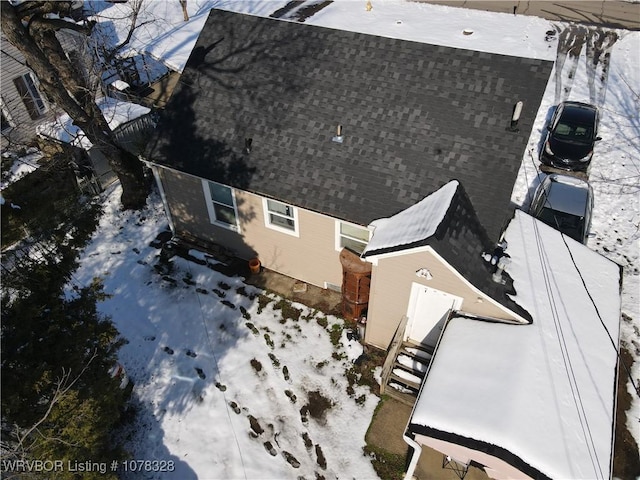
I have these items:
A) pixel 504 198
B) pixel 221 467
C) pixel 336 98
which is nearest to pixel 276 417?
pixel 221 467

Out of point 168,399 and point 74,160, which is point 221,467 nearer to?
point 168,399

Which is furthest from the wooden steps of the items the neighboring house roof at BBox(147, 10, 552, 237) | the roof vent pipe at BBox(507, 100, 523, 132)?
the roof vent pipe at BBox(507, 100, 523, 132)

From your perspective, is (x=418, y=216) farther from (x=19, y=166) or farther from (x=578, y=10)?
(x=578, y=10)

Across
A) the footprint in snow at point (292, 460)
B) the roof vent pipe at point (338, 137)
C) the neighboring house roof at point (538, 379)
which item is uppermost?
the roof vent pipe at point (338, 137)

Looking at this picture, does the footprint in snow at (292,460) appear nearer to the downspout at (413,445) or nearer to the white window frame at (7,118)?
the downspout at (413,445)

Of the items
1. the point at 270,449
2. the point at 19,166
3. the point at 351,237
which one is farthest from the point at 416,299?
the point at 19,166

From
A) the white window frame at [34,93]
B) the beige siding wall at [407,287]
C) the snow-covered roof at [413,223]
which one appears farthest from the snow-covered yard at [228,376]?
the white window frame at [34,93]
